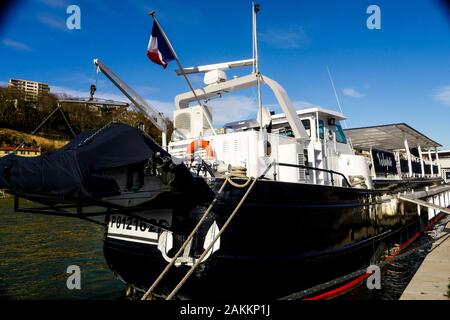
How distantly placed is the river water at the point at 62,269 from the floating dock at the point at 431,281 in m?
1.15

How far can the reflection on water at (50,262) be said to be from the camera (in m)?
8.59

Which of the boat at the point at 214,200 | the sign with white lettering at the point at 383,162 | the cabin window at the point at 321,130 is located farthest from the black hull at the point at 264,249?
the sign with white lettering at the point at 383,162

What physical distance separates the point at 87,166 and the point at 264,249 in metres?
3.30

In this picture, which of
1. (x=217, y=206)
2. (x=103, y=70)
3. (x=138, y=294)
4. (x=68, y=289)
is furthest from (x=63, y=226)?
(x=217, y=206)

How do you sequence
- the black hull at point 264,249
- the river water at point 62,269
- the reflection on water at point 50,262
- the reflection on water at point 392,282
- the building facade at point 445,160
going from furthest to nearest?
1. the building facade at point 445,160
2. the reflection on water at point 50,262
3. the river water at point 62,269
4. the reflection on water at point 392,282
5. the black hull at point 264,249

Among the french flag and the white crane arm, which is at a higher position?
the french flag

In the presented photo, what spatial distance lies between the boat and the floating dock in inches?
61.5

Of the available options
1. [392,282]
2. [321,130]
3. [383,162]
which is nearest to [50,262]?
[321,130]

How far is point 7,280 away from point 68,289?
2196mm

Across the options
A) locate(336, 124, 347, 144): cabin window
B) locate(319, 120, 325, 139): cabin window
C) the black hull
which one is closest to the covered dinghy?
the black hull

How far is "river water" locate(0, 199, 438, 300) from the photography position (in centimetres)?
841

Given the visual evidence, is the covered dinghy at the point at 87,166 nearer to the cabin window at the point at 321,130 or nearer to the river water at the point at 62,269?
the river water at the point at 62,269

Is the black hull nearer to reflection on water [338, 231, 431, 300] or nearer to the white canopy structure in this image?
reflection on water [338, 231, 431, 300]

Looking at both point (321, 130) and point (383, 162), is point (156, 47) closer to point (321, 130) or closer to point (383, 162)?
point (321, 130)
